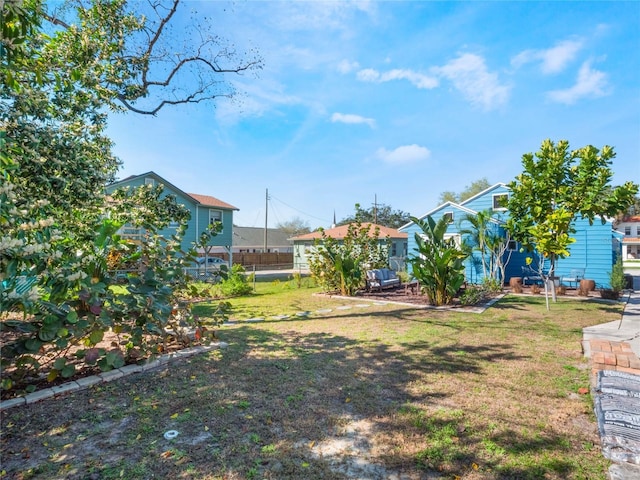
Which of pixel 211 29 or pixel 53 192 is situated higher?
pixel 211 29

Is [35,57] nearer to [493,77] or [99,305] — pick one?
[99,305]

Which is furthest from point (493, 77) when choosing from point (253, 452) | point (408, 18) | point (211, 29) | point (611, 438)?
point (253, 452)

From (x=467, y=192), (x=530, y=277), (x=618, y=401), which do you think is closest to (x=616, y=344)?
(x=618, y=401)

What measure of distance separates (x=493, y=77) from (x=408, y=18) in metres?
3.31

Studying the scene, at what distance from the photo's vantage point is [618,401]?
332cm

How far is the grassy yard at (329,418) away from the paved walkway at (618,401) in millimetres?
116

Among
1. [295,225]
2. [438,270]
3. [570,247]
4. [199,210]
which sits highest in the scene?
[295,225]

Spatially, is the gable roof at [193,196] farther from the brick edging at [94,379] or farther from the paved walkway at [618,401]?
the paved walkway at [618,401]

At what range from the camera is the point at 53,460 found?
240cm

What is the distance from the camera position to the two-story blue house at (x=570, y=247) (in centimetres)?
1355

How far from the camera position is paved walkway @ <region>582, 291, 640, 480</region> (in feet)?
8.17

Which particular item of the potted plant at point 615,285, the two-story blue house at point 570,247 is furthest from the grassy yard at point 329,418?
the two-story blue house at point 570,247

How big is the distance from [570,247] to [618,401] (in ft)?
45.0

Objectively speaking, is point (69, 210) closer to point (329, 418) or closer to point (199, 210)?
point (329, 418)
